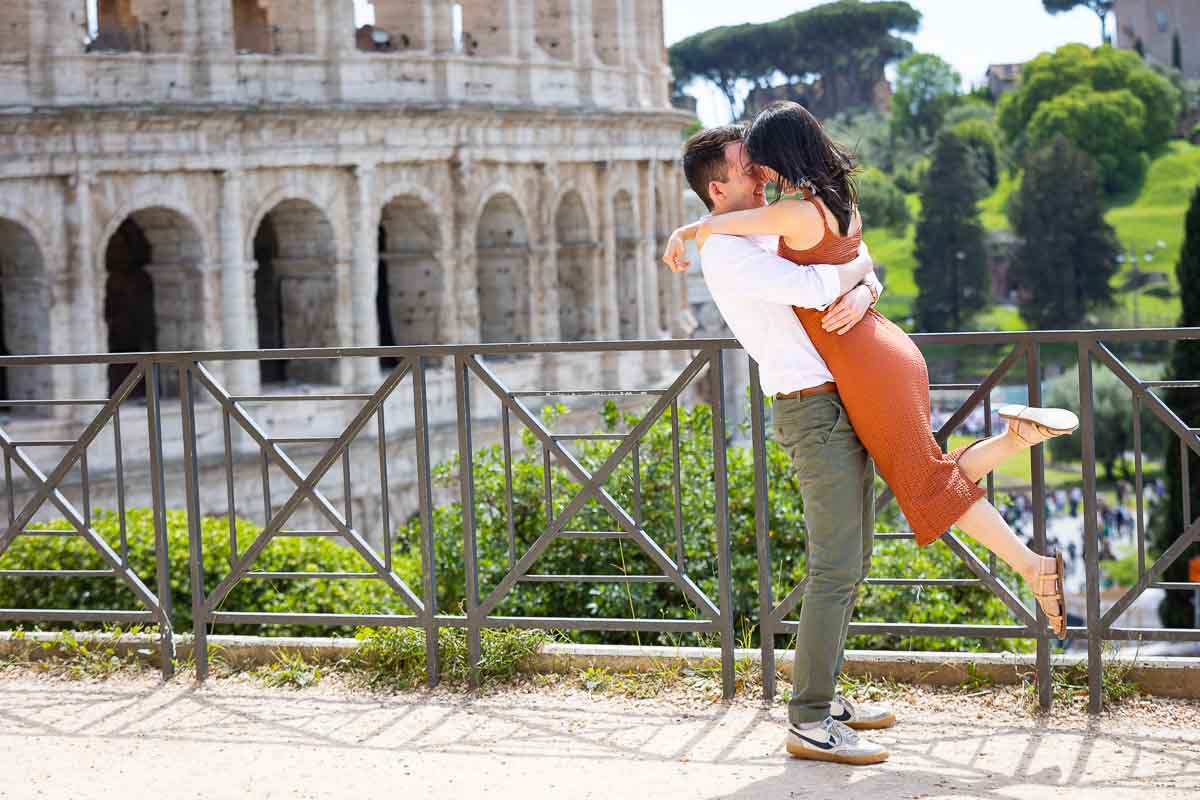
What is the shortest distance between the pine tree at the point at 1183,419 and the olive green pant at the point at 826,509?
57.0 feet

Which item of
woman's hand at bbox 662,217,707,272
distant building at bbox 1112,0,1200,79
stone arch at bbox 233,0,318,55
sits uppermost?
distant building at bbox 1112,0,1200,79

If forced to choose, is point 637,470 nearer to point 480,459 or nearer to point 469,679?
point 469,679

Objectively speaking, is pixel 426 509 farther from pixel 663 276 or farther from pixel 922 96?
pixel 922 96

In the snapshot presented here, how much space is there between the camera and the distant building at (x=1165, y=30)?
102938 mm

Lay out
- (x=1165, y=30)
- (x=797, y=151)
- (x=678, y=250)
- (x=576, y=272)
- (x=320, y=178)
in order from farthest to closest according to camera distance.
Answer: (x=1165, y=30) < (x=576, y=272) < (x=320, y=178) < (x=678, y=250) < (x=797, y=151)

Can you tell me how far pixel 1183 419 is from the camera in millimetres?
28188

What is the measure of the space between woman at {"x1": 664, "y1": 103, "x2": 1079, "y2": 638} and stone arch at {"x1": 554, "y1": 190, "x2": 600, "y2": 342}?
993 inches

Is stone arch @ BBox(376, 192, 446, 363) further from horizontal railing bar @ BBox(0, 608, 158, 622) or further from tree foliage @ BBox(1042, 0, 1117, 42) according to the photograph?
tree foliage @ BBox(1042, 0, 1117, 42)

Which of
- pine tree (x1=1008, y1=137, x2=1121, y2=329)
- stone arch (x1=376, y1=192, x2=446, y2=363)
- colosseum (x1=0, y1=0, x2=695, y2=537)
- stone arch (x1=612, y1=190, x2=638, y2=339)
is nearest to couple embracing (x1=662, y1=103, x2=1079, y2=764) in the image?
colosseum (x1=0, y1=0, x2=695, y2=537)

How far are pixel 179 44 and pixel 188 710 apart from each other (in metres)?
18.6

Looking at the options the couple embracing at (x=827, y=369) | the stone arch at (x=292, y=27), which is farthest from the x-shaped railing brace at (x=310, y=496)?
the stone arch at (x=292, y=27)

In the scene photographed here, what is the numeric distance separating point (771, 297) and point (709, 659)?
1.83 m

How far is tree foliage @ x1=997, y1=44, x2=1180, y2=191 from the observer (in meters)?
84.8

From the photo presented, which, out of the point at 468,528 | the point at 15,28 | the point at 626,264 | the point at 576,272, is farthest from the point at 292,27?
the point at 468,528
